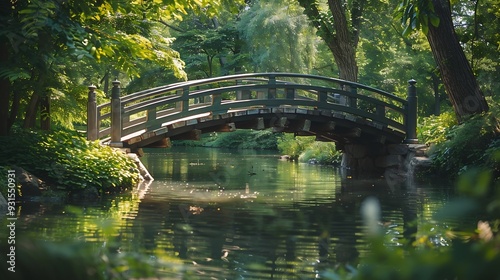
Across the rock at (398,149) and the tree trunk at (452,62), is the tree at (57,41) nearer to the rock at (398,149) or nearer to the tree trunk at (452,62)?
the tree trunk at (452,62)

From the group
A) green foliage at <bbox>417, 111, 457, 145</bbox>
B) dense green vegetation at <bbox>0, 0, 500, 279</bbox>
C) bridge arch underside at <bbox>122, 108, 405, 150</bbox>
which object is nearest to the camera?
dense green vegetation at <bbox>0, 0, 500, 279</bbox>

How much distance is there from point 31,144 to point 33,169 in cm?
61

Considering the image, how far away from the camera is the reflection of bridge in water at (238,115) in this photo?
1599 cm

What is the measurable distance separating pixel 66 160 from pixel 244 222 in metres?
4.41

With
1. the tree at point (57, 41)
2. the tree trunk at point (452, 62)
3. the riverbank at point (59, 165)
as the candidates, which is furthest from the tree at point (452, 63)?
the riverbank at point (59, 165)

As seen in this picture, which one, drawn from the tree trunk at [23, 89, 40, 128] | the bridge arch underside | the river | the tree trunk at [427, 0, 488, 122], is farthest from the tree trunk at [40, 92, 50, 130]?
the tree trunk at [427, 0, 488, 122]

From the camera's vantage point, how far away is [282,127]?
63.4 ft

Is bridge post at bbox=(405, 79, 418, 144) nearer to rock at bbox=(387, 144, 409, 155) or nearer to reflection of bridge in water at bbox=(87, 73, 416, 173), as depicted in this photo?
reflection of bridge in water at bbox=(87, 73, 416, 173)

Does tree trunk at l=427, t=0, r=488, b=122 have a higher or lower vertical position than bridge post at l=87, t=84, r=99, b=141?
higher

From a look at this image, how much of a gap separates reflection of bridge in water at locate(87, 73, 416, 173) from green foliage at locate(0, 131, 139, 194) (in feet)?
5.07

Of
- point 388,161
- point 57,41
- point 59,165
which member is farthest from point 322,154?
point 57,41

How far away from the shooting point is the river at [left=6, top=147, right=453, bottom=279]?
648cm

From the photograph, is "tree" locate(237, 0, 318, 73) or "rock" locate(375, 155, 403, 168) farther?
"tree" locate(237, 0, 318, 73)

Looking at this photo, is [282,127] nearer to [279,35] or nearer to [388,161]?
[388,161]
